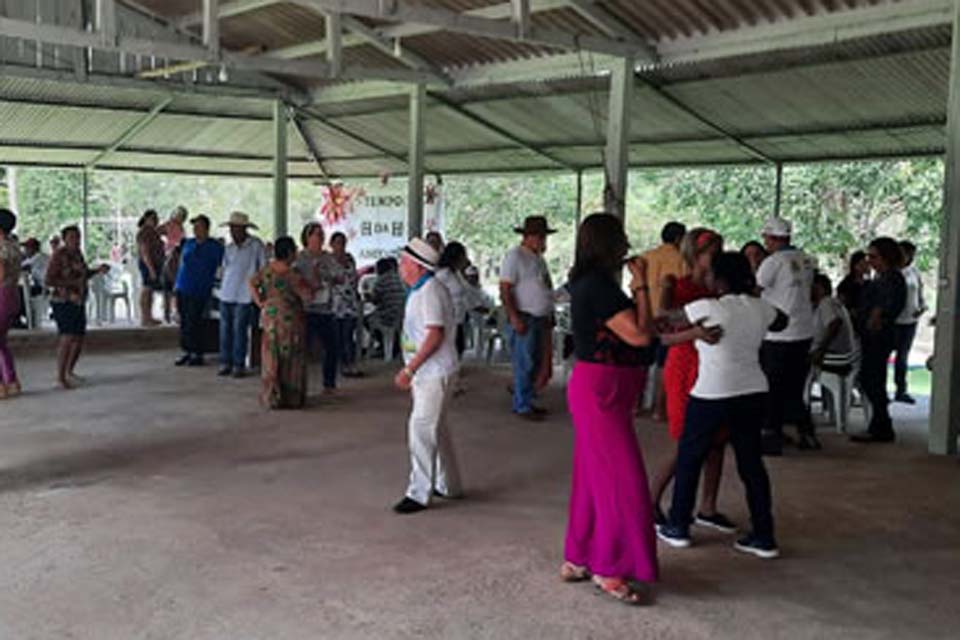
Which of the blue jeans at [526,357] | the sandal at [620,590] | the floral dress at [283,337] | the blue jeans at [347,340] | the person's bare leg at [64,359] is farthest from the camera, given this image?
the blue jeans at [347,340]

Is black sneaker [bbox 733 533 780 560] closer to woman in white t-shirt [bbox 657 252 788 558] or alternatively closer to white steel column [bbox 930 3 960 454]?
woman in white t-shirt [bbox 657 252 788 558]

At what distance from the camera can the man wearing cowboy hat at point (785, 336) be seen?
5.67m

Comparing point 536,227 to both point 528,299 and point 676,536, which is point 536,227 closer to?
point 528,299

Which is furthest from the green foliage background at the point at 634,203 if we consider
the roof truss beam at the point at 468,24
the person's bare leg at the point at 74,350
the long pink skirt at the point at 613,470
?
the long pink skirt at the point at 613,470

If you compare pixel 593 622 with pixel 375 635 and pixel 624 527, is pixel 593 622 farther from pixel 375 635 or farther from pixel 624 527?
pixel 375 635

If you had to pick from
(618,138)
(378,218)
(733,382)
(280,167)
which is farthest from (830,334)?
(378,218)

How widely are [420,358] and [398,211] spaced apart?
27.3 feet

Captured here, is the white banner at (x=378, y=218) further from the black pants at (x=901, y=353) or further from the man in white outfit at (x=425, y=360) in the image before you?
the man in white outfit at (x=425, y=360)

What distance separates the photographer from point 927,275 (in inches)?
624

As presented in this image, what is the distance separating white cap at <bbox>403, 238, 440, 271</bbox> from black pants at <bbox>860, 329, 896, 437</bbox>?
11.8 ft

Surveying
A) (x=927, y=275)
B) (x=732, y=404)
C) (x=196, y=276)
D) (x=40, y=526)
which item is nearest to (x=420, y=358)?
(x=732, y=404)

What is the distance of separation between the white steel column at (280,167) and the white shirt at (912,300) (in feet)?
22.0

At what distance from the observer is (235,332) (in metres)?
8.51

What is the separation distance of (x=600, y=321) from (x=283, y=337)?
4.14 meters
